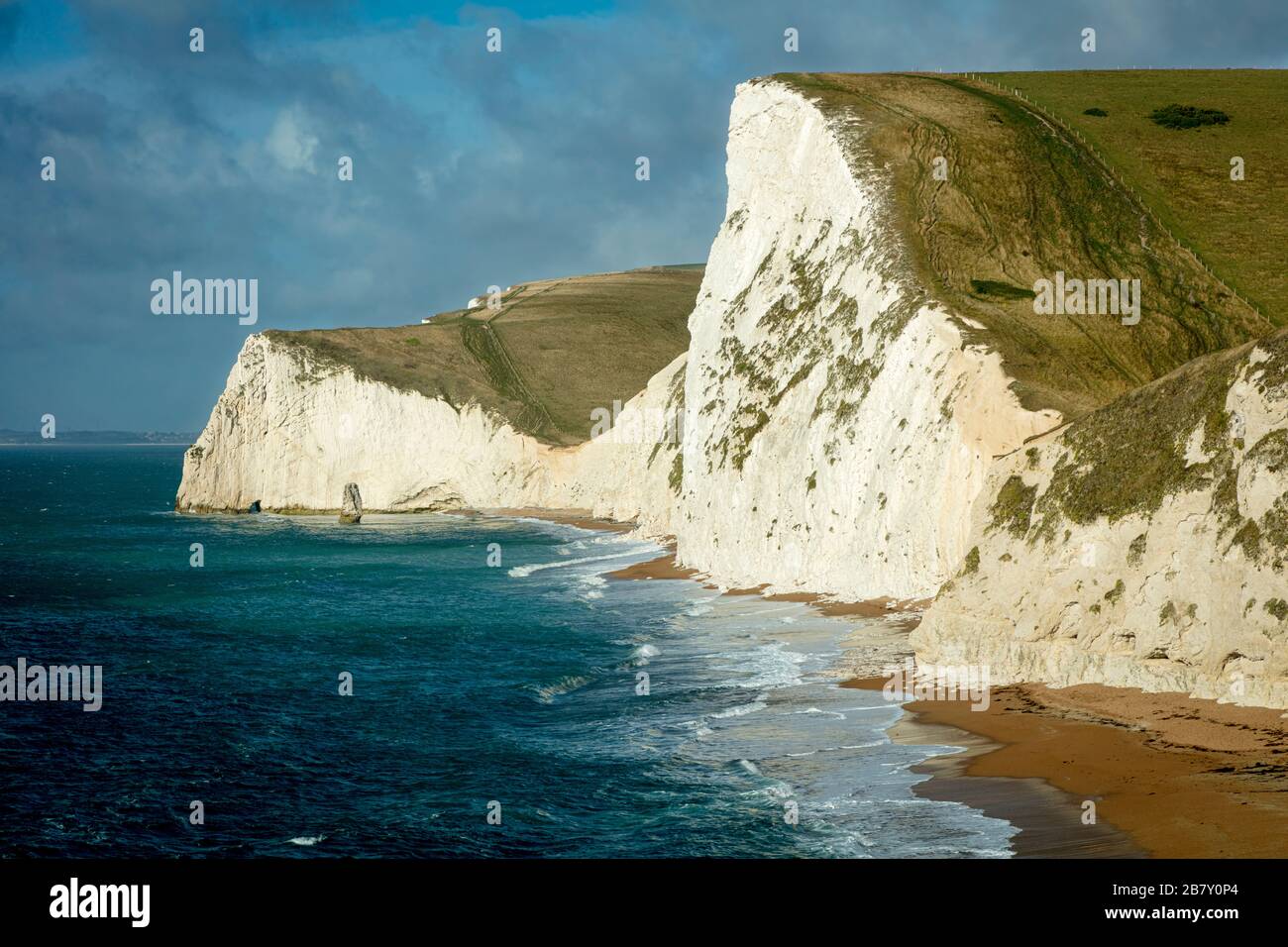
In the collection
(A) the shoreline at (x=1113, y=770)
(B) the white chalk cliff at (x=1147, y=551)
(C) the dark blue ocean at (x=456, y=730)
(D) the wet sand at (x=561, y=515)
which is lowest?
(C) the dark blue ocean at (x=456, y=730)

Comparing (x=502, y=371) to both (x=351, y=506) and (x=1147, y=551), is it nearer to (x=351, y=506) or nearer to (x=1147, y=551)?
(x=351, y=506)

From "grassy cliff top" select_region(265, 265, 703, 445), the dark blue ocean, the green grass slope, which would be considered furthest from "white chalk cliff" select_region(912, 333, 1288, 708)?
"grassy cliff top" select_region(265, 265, 703, 445)

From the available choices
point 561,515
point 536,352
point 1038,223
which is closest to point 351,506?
point 561,515

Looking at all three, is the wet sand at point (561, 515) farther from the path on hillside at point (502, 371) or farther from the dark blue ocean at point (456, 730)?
the dark blue ocean at point (456, 730)

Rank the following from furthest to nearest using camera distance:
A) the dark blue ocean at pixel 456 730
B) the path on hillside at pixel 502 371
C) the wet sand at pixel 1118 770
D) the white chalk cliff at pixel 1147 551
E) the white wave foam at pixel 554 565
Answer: the path on hillside at pixel 502 371, the white wave foam at pixel 554 565, the white chalk cliff at pixel 1147 551, the dark blue ocean at pixel 456 730, the wet sand at pixel 1118 770

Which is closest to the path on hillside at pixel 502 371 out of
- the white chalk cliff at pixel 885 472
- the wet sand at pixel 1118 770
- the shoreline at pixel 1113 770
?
the white chalk cliff at pixel 885 472
